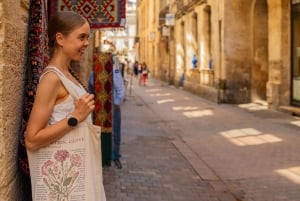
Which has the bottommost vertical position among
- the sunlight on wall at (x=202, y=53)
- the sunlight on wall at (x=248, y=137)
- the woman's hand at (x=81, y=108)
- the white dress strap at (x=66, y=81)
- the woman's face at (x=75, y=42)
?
the sunlight on wall at (x=248, y=137)

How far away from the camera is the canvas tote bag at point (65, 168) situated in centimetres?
234

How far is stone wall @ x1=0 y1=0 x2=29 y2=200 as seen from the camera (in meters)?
2.37

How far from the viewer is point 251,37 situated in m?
19.6

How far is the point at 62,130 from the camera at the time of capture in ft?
7.56

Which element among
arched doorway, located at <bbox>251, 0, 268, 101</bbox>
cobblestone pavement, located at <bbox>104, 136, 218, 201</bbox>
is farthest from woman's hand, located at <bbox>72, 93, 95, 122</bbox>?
arched doorway, located at <bbox>251, 0, 268, 101</bbox>

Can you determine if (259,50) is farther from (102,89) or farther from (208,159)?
(102,89)

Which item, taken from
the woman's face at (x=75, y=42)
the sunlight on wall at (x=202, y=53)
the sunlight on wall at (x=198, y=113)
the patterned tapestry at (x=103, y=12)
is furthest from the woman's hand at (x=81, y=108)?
the sunlight on wall at (x=202, y=53)

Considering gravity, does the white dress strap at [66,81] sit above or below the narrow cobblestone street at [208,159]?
above

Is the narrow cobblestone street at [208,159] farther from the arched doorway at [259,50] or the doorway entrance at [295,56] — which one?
the arched doorway at [259,50]

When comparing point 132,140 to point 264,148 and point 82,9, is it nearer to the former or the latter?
point 264,148

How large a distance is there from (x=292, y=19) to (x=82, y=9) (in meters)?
10.7

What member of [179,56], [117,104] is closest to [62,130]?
[117,104]

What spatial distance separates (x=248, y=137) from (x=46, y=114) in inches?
354

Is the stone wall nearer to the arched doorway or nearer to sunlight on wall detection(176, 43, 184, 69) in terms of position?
the arched doorway
